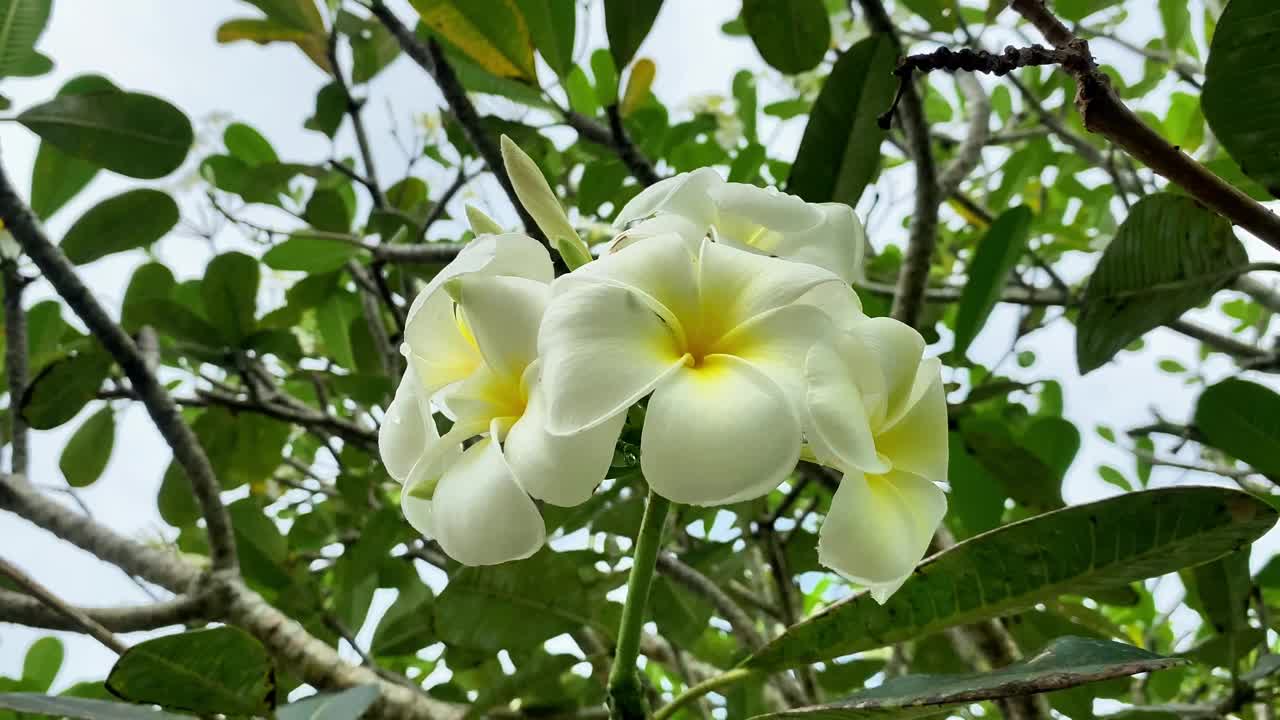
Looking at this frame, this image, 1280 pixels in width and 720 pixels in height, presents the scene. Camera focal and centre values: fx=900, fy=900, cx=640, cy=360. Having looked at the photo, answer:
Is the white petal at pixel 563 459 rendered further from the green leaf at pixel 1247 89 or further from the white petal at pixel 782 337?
the green leaf at pixel 1247 89

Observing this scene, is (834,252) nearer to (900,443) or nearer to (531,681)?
(900,443)

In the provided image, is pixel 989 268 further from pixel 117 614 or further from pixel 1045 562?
pixel 117 614

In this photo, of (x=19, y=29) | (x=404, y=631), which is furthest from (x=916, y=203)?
(x=19, y=29)

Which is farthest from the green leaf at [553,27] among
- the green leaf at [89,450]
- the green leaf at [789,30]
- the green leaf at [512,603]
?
the green leaf at [89,450]

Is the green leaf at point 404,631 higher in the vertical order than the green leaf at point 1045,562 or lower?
higher

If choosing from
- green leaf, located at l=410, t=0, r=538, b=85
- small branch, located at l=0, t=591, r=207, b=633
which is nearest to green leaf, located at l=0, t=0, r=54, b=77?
green leaf, located at l=410, t=0, r=538, b=85

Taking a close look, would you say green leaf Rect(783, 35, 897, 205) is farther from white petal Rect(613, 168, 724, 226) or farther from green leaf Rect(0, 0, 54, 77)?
green leaf Rect(0, 0, 54, 77)
